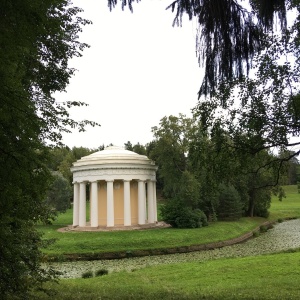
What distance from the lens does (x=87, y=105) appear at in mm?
7844

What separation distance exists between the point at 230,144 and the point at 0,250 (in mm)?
5530

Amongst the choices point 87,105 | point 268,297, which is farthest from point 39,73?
point 268,297

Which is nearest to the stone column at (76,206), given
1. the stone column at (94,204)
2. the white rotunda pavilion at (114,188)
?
the white rotunda pavilion at (114,188)

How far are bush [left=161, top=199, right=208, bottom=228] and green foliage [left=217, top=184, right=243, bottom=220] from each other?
6408mm

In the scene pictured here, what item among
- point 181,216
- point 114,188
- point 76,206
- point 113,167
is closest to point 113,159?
point 113,167

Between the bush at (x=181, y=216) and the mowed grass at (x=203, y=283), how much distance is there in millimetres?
13314

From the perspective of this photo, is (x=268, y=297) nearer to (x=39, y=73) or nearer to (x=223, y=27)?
(x=223, y=27)

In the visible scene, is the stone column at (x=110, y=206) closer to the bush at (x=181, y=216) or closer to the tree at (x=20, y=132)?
the bush at (x=181, y=216)

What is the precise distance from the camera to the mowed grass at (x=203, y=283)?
8547 millimetres

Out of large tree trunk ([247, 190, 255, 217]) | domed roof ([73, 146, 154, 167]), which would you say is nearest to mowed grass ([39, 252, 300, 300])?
domed roof ([73, 146, 154, 167])

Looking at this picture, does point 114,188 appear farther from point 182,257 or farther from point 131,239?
point 182,257

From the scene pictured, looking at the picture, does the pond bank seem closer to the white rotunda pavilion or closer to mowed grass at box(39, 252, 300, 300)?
mowed grass at box(39, 252, 300, 300)

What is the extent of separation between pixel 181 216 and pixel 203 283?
17.9m

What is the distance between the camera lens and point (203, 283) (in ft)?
38.0
